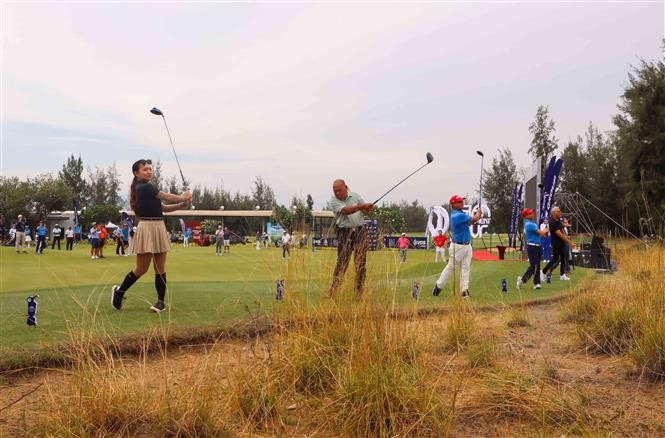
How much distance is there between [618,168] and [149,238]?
47479mm

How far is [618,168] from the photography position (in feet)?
152

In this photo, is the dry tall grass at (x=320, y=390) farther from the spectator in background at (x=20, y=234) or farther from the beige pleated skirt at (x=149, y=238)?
the spectator in background at (x=20, y=234)

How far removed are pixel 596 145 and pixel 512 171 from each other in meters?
8.95

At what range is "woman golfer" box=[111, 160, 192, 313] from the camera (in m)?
6.66

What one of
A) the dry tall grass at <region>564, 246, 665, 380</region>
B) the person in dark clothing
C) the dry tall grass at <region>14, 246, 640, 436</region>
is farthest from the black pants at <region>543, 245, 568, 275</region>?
the dry tall grass at <region>14, 246, 640, 436</region>

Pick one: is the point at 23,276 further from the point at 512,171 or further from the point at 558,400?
the point at 512,171

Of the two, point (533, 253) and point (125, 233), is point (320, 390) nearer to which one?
point (533, 253)

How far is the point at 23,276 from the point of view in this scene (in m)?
14.4

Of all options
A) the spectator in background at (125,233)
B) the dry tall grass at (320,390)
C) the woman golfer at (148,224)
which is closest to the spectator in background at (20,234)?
the spectator in background at (125,233)

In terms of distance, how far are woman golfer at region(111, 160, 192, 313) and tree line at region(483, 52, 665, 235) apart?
668 centimetres

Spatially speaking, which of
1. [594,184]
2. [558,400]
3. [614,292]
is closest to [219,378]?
[558,400]

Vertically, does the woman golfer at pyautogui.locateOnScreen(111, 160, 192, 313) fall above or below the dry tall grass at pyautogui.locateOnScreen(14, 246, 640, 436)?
above

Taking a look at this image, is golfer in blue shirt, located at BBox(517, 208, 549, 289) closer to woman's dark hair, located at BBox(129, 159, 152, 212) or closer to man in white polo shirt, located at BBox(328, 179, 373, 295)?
man in white polo shirt, located at BBox(328, 179, 373, 295)

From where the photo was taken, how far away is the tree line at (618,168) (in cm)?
2986
